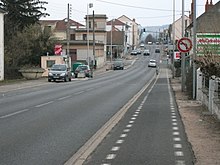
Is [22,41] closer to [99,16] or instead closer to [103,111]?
[103,111]

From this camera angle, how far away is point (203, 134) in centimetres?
1305

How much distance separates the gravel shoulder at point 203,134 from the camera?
9.70 metres

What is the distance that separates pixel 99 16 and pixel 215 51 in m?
109

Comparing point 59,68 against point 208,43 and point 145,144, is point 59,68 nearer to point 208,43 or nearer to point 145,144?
point 208,43

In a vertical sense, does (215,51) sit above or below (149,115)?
above

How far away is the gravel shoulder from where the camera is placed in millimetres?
9703

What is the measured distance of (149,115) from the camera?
1819cm

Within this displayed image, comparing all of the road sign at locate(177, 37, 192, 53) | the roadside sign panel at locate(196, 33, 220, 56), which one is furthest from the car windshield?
the road sign at locate(177, 37, 192, 53)

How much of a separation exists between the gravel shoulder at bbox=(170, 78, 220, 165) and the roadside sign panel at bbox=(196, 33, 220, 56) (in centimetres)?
801

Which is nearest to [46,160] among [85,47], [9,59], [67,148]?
[67,148]

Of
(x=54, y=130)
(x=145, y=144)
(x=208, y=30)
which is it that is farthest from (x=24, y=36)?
(x=145, y=144)

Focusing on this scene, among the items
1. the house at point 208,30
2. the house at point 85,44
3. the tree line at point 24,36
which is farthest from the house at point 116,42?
the house at point 208,30

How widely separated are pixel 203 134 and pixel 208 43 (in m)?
17.5

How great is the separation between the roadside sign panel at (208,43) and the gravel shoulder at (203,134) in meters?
8.01
